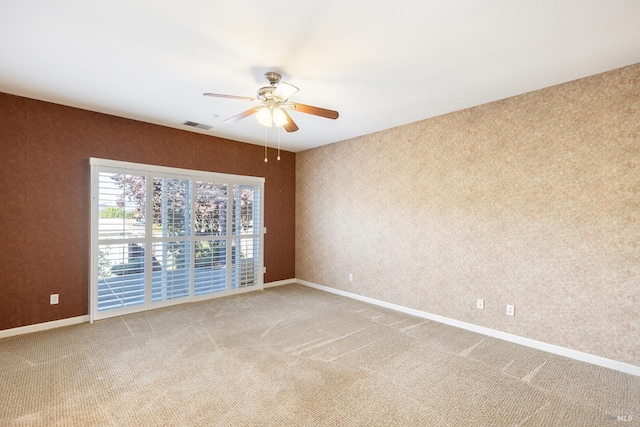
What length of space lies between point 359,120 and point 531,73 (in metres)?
1.95

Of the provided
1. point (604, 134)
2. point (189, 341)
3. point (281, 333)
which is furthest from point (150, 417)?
point (604, 134)


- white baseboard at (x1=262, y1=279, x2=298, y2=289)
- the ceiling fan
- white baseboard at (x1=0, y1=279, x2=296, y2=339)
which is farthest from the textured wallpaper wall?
white baseboard at (x1=0, y1=279, x2=296, y2=339)

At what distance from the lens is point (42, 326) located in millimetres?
3541

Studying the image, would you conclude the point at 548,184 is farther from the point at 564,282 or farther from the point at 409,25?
the point at 409,25

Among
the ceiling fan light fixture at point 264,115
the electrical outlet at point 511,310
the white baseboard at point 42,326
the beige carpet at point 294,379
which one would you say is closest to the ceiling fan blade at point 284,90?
the ceiling fan light fixture at point 264,115

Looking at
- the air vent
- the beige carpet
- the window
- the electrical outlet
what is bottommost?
the beige carpet

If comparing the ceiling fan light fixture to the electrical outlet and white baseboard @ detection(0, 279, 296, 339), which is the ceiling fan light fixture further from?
white baseboard @ detection(0, 279, 296, 339)

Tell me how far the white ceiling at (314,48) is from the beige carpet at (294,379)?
2.63m

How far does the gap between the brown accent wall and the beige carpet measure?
44 centimetres

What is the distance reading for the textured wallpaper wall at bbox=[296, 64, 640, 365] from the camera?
2689 millimetres

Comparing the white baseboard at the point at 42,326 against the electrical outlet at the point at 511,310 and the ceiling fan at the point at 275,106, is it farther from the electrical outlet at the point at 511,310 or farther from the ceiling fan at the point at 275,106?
the electrical outlet at the point at 511,310

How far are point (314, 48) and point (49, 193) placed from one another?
137 inches

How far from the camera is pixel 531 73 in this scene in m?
2.79

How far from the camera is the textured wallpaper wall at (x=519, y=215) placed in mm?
2689
